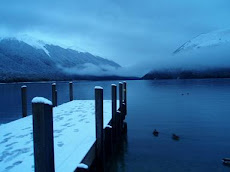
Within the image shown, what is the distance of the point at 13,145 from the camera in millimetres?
5871

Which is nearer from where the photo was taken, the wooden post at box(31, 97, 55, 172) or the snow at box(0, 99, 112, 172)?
the wooden post at box(31, 97, 55, 172)

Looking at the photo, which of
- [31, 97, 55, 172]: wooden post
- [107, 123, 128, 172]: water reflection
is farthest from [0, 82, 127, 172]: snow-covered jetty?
[107, 123, 128, 172]: water reflection

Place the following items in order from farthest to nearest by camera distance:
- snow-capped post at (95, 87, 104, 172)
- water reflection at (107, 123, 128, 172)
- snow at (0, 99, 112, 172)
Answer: water reflection at (107, 123, 128, 172) → snow-capped post at (95, 87, 104, 172) → snow at (0, 99, 112, 172)

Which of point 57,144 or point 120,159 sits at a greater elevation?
point 57,144

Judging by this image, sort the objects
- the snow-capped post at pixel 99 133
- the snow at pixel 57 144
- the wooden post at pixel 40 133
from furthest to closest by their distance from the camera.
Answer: the snow-capped post at pixel 99 133 < the snow at pixel 57 144 < the wooden post at pixel 40 133

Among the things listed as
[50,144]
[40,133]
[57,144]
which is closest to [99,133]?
[57,144]

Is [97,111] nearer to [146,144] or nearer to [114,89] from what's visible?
[114,89]

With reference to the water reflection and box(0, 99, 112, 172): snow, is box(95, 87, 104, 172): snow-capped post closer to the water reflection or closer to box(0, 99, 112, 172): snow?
box(0, 99, 112, 172): snow

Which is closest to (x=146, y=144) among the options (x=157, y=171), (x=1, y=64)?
(x=157, y=171)

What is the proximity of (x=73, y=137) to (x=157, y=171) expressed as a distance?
359cm

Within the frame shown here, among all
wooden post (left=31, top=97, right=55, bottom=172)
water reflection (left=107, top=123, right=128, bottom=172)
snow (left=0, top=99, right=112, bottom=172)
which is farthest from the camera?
water reflection (left=107, top=123, right=128, bottom=172)

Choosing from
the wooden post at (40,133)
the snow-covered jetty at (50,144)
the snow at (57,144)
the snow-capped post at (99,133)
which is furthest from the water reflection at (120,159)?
the wooden post at (40,133)

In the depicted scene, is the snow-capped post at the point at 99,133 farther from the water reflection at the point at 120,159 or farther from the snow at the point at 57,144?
the water reflection at the point at 120,159

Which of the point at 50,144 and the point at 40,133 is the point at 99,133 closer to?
the point at 50,144
